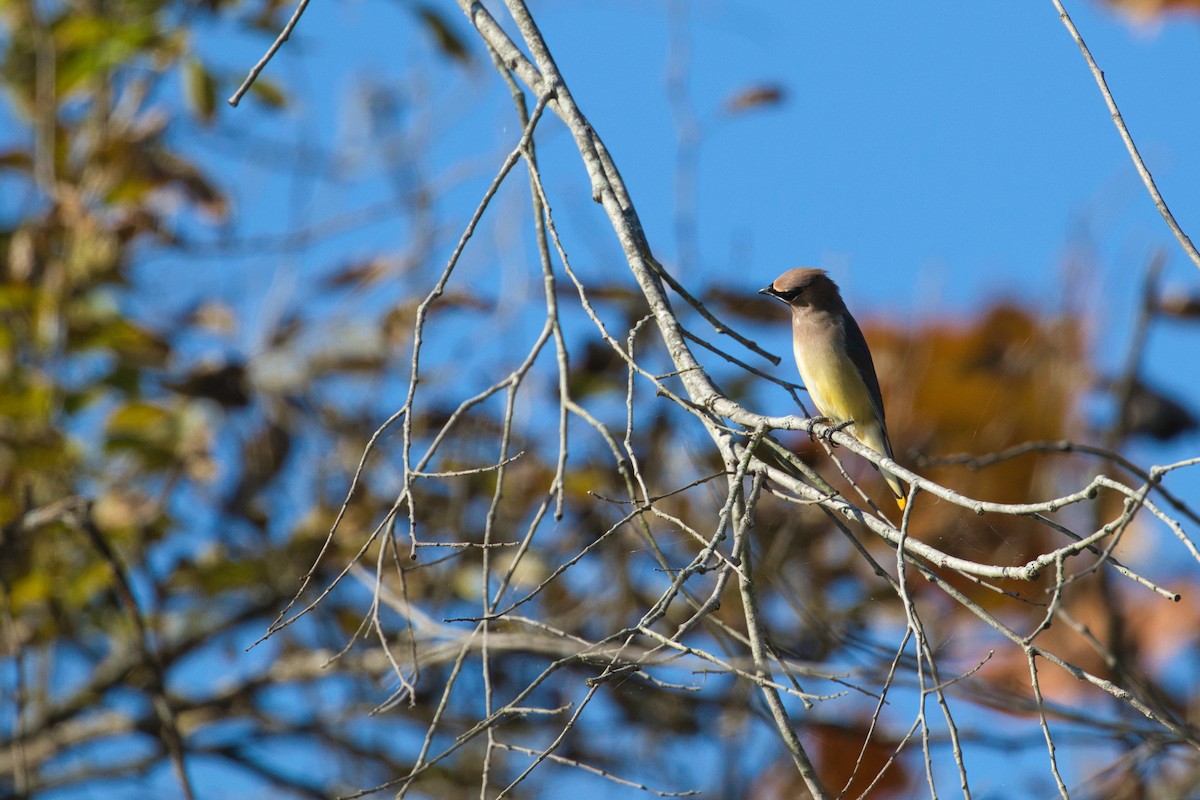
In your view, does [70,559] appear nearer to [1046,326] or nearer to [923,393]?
[923,393]

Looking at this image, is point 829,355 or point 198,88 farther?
point 198,88

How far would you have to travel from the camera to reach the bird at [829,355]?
4988mm

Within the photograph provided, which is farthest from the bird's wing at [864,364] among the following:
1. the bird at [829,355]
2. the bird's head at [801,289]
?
the bird's head at [801,289]

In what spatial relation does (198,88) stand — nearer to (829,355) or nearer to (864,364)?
(829,355)

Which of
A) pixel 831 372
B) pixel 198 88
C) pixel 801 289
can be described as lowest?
pixel 831 372

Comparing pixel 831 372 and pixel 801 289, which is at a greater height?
pixel 801 289

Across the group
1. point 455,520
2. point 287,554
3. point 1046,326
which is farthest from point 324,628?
point 1046,326

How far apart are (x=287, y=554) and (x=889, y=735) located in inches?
87.3

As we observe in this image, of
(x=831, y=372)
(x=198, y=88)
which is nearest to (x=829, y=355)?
(x=831, y=372)

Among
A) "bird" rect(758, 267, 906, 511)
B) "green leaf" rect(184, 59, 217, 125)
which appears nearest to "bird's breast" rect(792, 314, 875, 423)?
"bird" rect(758, 267, 906, 511)

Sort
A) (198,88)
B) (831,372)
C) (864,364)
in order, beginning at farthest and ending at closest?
(198,88) < (864,364) < (831,372)

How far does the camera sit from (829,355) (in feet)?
16.4

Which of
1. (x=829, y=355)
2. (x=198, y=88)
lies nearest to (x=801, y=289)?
(x=829, y=355)

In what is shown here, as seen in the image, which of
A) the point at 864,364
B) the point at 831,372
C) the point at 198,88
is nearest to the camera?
the point at 831,372
